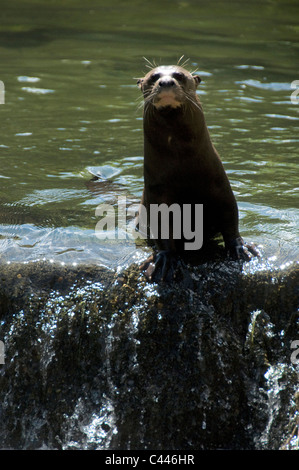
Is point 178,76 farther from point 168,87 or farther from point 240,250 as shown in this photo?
point 240,250

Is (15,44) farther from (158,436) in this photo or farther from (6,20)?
(158,436)

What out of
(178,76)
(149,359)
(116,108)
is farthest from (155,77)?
(116,108)

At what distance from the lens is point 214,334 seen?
3.22 meters

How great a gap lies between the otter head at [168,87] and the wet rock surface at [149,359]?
0.84 metres

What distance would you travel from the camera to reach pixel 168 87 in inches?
119

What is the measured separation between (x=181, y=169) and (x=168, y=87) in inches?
17.2

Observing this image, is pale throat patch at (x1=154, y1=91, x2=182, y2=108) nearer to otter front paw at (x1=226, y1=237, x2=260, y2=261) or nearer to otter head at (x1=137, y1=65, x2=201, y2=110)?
otter head at (x1=137, y1=65, x2=201, y2=110)

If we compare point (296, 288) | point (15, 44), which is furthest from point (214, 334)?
point (15, 44)

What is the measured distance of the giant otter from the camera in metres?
3.20

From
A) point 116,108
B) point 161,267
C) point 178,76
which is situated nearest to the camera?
point 178,76

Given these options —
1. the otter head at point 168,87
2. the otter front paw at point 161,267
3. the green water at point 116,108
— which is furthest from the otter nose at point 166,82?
the green water at point 116,108

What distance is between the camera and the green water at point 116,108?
4102mm

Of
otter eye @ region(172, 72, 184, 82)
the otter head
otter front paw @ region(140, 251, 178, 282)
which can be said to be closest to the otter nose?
the otter head

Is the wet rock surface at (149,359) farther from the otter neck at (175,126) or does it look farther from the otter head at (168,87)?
the otter head at (168,87)
